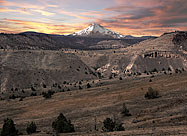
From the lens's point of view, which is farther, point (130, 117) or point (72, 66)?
point (72, 66)

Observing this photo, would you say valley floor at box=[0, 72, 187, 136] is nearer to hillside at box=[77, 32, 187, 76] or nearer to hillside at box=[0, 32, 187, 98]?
hillside at box=[0, 32, 187, 98]

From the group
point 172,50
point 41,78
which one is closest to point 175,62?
point 172,50

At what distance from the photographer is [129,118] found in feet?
80.3

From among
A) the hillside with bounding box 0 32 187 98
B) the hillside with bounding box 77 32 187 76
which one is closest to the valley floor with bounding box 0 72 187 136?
the hillside with bounding box 0 32 187 98

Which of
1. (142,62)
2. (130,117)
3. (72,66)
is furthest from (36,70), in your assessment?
(130,117)

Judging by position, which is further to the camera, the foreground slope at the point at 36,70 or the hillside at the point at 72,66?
the hillside at the point at 72,66

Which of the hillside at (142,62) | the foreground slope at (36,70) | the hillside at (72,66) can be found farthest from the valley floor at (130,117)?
the hillside at (142,62)

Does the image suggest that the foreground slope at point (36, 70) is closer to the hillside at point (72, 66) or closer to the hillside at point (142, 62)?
the hillside at point (72, 66)

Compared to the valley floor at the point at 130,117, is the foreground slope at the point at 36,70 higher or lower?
higher

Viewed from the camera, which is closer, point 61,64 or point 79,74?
point 79,74

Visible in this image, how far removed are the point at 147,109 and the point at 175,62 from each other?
86.6 m

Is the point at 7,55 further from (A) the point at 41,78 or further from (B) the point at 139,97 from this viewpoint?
(B) the point at 139,97

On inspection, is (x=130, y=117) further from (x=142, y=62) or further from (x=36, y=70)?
(x=142, y=62)

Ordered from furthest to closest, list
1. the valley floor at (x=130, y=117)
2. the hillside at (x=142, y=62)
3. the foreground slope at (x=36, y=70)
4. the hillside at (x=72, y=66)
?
the hillside at (x=142, y=62), the hillside at (x=72, y=66), the foreground slope at (x=36, y=70), the valley floor at (x=130, y=117)
